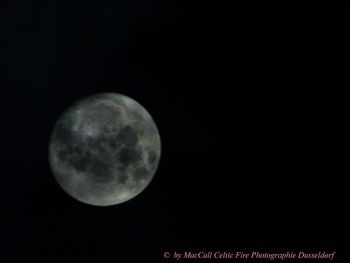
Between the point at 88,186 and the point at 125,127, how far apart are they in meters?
2.16

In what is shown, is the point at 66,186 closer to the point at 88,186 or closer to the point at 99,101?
the point at 88,186

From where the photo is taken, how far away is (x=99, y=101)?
50.3 ft

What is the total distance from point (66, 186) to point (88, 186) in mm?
1073

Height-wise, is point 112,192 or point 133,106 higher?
point 133,106

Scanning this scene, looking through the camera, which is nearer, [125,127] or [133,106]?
[125,127]

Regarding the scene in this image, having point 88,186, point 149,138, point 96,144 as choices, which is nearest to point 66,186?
point 88,186

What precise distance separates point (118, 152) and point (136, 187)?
1610mm

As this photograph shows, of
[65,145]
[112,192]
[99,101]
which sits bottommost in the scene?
[112,192]

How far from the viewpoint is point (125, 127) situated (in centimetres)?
1513

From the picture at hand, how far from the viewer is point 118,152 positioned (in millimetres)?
14867

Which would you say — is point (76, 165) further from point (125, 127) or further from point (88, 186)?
point (125, 127)

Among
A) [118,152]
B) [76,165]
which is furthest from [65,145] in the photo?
[118,152]

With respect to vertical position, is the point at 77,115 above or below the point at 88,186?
above

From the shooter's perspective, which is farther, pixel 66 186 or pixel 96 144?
pixel 66 186
